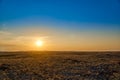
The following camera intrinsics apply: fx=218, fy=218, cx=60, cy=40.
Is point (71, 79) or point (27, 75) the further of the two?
point (27, 75)

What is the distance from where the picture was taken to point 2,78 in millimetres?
25016

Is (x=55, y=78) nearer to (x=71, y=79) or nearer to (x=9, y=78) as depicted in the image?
(x=71, y=79)

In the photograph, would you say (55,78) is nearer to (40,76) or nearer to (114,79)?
(40,76)

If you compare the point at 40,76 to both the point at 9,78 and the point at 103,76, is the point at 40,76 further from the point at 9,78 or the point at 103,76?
the point at 103,76

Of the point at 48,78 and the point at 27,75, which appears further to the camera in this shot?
the point at 27,75

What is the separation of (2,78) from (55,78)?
20.0ft

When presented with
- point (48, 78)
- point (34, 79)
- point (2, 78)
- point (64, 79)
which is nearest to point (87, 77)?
point (64, 79)

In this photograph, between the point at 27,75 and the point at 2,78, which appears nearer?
the point at 2,78

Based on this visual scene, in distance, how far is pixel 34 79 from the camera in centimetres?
2464

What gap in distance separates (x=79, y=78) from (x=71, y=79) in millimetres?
1169

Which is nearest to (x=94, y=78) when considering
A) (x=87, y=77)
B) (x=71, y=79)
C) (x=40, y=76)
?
→ (x=87, y=77)

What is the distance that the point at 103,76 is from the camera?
26203 mm

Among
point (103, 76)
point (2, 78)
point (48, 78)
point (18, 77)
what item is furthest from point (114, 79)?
point (2, 78)

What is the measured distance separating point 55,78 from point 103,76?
5.87 m
